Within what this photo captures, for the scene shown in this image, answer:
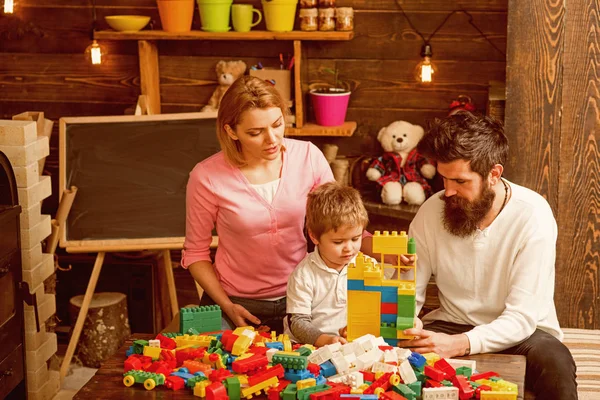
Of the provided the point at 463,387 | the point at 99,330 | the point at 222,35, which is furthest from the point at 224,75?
the point at 463,387

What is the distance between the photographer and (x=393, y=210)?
3.93 meters

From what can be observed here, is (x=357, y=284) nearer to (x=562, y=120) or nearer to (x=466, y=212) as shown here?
(x=466, y=212)

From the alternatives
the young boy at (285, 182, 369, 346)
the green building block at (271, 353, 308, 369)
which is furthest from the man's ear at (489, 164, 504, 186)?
the green building block at (271, 353, 308, 369)

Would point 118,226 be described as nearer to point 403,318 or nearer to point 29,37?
point 29,37

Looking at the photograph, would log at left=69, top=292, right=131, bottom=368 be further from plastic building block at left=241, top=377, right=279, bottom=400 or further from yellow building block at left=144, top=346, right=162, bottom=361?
plastic building block at left=241, top=377, right=279, bottom=400

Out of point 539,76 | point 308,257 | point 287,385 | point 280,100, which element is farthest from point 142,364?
point 539,76

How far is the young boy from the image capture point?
232 centimetres

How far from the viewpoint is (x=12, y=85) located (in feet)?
14.5

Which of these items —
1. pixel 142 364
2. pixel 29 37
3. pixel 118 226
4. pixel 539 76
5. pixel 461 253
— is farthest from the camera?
pixel 29 37

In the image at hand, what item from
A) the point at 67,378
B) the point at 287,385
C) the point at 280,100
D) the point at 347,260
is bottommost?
the point at 67,378

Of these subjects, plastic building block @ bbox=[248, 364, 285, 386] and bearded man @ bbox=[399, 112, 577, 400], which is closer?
plastic building block @ bbox=[248, 364, 285, 386]

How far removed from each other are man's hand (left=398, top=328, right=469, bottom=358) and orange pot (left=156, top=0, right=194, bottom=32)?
2257mm

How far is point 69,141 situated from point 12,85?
0.88 metres

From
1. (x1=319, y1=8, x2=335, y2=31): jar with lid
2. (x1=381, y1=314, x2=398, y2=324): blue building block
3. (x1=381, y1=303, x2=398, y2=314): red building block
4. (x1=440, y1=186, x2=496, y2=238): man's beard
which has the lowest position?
(x1=381, y1=314, x2=398, y2=324): blue building block
